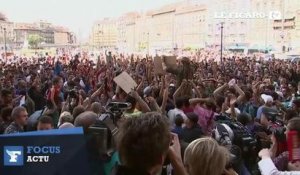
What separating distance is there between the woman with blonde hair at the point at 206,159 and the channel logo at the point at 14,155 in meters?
0.95

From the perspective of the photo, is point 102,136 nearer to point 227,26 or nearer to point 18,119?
point 18,119

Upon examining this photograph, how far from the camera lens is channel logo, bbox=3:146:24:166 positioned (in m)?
2.98

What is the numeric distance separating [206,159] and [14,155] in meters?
1.10

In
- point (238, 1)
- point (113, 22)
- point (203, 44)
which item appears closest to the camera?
point (238, 1)

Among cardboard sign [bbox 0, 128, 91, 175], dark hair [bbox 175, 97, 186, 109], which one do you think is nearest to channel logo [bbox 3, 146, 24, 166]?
cardboard sign [bbox 0, 128, 91, 175]

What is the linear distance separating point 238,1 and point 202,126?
3565 inches

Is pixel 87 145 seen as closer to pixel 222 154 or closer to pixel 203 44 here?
pixel 222 154

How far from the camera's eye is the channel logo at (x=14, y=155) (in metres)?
2.98

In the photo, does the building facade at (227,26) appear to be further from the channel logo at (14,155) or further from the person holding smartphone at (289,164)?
the channel logo at (14,155)

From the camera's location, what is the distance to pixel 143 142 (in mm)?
2488

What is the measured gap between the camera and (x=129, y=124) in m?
2.59

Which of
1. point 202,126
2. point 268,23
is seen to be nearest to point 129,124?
point 202,126

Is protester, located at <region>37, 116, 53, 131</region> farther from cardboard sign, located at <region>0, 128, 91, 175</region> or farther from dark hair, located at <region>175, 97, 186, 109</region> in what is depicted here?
cardboard sign, located at <region>0, 128, 91, 175</region>

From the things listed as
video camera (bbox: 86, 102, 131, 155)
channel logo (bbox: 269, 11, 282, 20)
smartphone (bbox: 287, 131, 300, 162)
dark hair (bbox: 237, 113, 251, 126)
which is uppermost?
channel logo (bbox: 269, 11, 282, 20)
